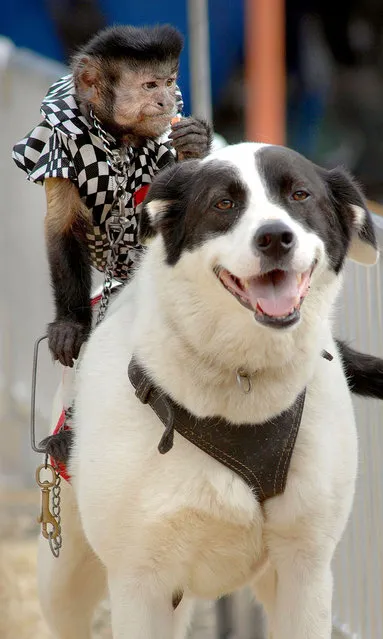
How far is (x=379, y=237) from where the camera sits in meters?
3.99

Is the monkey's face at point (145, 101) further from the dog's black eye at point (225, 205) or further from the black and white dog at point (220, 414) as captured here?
the dog's black eye at point (225, 205)

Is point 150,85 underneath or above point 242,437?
above

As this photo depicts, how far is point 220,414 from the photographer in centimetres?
324

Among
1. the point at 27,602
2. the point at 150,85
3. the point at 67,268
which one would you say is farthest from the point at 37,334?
the point at 150,85

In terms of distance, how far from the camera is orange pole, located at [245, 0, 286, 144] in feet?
28.9

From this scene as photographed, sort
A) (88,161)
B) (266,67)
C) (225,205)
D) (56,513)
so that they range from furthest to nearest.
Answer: (266,67) < (56,513) < (88,161) < (225,205)

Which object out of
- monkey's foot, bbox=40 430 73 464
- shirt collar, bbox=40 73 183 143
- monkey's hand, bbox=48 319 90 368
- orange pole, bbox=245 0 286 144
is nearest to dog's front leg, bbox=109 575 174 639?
monkey's foot, bbox=40 430 73 464

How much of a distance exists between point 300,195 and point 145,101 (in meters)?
0.76

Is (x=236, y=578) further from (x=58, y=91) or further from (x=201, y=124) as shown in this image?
(x=58, y=91)

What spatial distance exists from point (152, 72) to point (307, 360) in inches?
39.6

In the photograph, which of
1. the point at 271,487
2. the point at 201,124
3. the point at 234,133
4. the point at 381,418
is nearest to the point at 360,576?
the point at 381,418

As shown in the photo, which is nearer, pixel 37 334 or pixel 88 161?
pixel 88 161

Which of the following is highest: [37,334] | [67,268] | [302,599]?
[67,268]

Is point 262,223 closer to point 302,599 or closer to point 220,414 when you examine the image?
point 220,414
